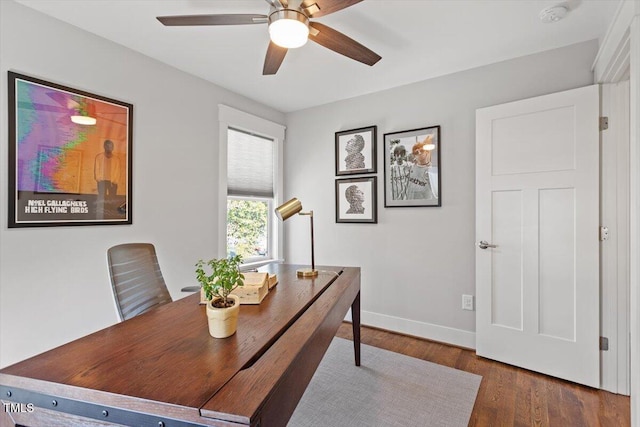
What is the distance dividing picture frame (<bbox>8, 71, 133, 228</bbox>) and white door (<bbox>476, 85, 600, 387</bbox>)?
9.47ft

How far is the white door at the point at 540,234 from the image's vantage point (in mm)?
2143

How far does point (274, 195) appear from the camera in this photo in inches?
151

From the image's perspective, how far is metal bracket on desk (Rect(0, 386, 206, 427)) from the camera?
2.45 ft

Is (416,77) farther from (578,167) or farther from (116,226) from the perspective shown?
(116,226)

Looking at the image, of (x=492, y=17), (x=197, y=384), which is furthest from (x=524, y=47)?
(x=197, y=384)

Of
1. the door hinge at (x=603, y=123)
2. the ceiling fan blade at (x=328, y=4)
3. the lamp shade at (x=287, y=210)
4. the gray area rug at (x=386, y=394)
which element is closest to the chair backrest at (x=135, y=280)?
the lamp shade at (x=287, y=210)

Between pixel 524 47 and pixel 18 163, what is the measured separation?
11.7 ft

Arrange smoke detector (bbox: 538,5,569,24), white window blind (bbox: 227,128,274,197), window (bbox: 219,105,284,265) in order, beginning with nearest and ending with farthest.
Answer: smoke detector (bbox: 538,5,569,24) < window (bbox: 219,105,284,265) < white window blind (bbox: 227,128,274,197)

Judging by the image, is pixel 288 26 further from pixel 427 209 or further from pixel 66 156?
pixel 427 209

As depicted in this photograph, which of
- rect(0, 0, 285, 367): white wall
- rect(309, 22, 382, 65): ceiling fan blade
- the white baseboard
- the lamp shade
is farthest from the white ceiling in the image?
the white baseboard

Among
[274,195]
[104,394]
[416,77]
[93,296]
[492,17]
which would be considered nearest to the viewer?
[104,394]

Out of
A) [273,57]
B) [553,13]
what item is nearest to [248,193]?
[273,57]

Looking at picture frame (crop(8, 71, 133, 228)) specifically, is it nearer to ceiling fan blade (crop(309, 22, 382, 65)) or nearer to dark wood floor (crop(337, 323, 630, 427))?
ceiling fan blade (crop(309, 22, 382, 65))

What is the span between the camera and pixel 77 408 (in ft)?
2.64
